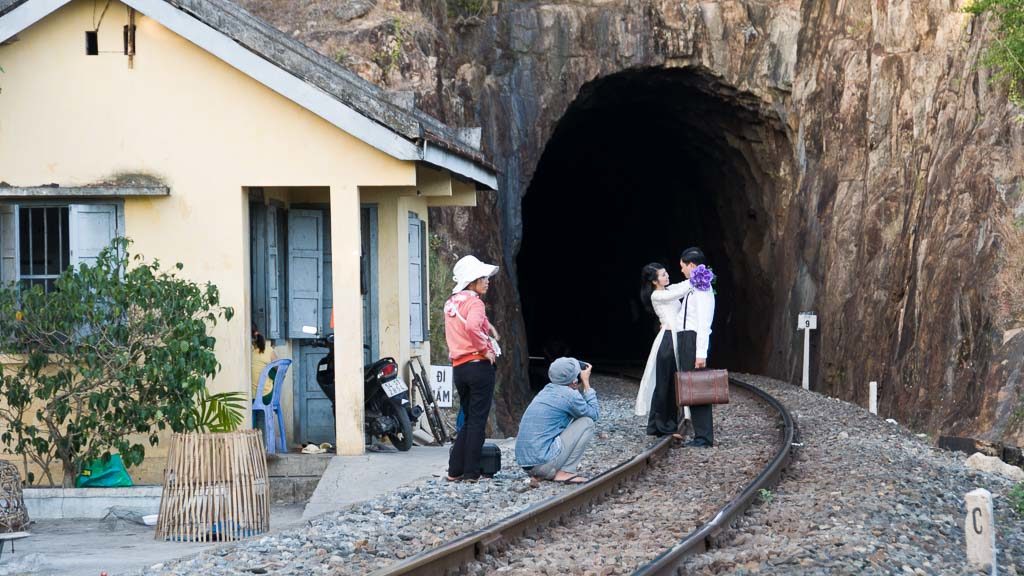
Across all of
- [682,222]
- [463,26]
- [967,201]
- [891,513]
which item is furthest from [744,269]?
[891,513]

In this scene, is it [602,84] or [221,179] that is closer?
[221,179]

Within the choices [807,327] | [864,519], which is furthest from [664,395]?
[807,327]

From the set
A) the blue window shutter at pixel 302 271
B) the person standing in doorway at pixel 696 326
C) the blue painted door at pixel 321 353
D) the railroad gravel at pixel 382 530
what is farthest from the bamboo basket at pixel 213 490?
the person standing in doorway at pixel 696 326

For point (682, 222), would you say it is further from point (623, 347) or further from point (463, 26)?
point (463, 26)

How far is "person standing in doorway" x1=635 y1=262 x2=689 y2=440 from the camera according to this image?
13.8 m

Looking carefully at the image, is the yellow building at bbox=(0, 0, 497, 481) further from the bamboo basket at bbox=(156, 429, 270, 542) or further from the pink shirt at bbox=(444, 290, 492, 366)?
the bamboo basket at bbox=(156, 429, 270, 542)

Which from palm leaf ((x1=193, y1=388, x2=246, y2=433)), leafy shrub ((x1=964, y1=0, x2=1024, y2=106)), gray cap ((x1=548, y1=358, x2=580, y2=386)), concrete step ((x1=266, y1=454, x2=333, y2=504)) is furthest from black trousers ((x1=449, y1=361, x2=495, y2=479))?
leafy shrub ((x1=964, y1=0, x2=1024, y2=106))

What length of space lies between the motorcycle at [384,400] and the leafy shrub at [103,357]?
1.92 meters

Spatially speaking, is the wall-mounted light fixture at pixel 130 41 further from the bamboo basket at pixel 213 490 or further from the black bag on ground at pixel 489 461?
the black bag on ground at pixel 489 461

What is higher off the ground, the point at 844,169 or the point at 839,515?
the point at 844,169

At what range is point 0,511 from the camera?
30.6 ft

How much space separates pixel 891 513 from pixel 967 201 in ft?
44.5

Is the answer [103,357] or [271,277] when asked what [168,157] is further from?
[103,357]

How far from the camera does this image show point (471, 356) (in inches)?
426
